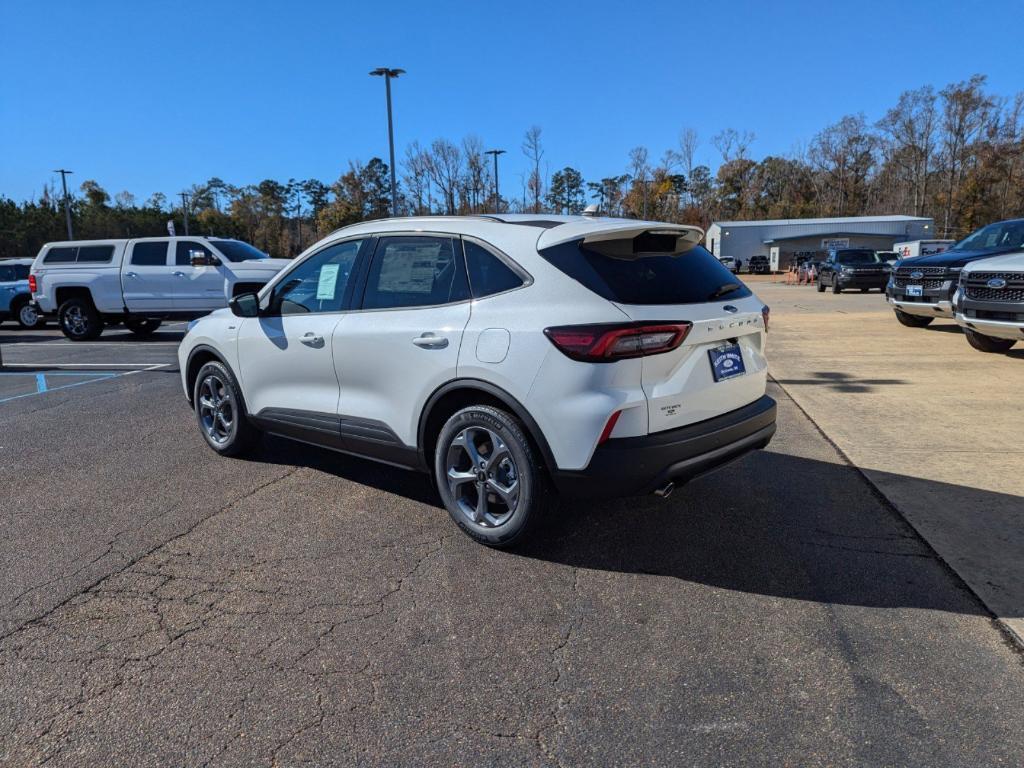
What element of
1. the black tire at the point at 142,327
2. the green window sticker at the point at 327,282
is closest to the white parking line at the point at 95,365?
the black tire at the point at 142,327

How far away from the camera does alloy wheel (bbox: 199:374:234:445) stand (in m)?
5.60

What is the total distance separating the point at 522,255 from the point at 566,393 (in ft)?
2.62

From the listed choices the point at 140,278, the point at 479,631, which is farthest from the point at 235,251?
the point at 479,631

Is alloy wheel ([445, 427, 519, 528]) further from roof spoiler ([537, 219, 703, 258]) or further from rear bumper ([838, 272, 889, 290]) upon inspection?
rear bumper ([838, 272, 889, 290])

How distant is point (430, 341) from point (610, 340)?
106cm

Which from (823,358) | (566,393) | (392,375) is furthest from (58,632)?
(823,358)

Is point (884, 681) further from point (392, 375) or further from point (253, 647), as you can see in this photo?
point (392, 375)

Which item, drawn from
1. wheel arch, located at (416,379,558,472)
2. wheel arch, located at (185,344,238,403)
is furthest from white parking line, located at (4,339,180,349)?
wheel arch, located at (416,379,558,472)

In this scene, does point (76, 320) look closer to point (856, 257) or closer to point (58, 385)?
point (58, 385)

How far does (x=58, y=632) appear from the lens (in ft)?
10.1

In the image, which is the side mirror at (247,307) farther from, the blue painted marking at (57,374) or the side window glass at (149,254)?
the side window glass at (149,254)

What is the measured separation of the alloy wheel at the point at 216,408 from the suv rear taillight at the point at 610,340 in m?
3.20

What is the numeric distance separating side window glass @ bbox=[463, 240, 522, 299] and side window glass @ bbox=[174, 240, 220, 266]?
11792mm

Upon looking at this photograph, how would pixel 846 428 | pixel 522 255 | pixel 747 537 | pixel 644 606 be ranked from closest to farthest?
pixel 644 606, pixel 522 255, pixel 747 537, pixel 846 428
